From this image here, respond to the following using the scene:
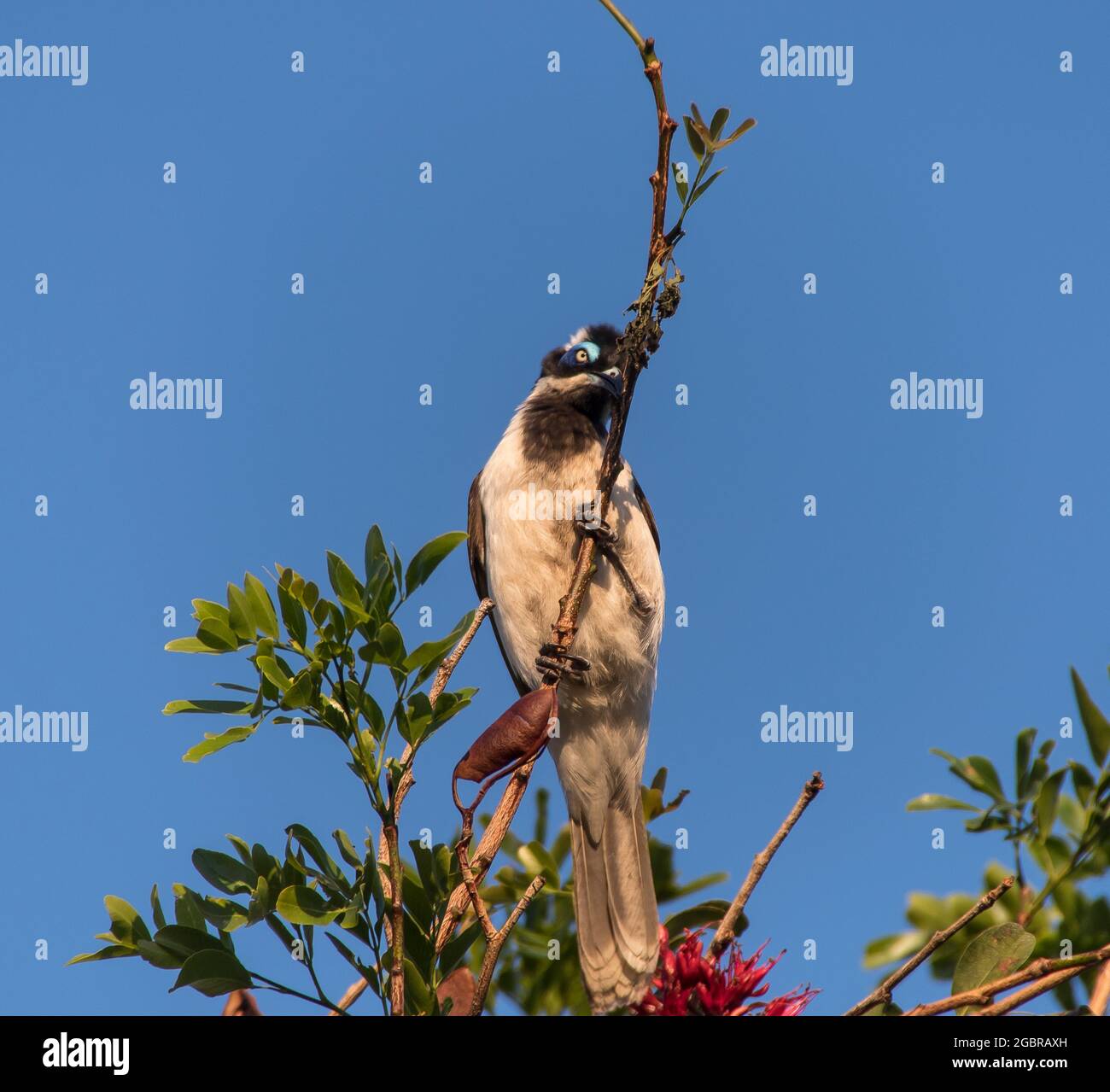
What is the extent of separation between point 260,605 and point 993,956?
189 centimetres

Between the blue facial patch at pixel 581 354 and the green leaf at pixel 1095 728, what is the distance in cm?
325

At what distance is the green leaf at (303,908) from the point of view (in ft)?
8.98

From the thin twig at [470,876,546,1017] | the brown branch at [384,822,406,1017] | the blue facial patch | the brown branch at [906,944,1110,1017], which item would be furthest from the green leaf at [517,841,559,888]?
the blue facial patch

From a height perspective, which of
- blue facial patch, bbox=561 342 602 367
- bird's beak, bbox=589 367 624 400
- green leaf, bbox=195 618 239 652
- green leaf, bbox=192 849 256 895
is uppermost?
blue facial patch, bbox=561 342 602 367

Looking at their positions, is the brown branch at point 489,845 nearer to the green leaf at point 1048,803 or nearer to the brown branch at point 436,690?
the brown branch at point 436,690

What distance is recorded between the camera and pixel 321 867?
2928 mm

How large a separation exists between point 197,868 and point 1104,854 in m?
2.27

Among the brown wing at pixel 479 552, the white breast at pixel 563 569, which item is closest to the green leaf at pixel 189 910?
the white breast at pixel 563 569

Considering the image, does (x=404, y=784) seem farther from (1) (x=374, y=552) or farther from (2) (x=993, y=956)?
(2) (x=993, y=956)

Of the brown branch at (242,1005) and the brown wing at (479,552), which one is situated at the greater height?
the brown wing at (479,552)

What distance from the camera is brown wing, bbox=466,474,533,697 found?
5738 mm

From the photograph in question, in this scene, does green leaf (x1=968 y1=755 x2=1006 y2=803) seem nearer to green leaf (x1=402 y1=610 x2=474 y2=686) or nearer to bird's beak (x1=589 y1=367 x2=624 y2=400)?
green leaf (x1=402 y1=610 x2=474 y2=686)

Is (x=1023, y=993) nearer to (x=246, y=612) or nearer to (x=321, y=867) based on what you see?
(x=321, y=867)
